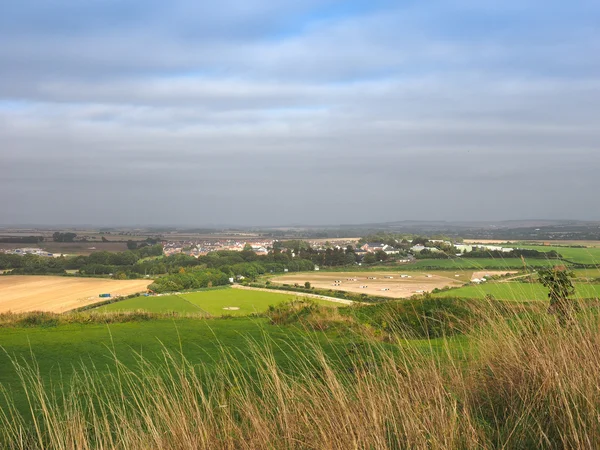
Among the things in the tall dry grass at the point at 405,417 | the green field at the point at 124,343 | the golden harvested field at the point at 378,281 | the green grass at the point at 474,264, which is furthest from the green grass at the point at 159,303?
the tall dry grass at the point at 405,417

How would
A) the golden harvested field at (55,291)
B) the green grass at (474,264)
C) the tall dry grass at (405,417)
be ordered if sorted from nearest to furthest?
1. the tall dry grass at (405,417)
2. the green grass at (474,264)
3. the golden harvested field at (55,291)

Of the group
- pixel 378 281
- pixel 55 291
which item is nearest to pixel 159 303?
pixel 55 291

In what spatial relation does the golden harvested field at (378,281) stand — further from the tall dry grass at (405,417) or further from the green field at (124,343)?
the tall dry grass at (405,417)

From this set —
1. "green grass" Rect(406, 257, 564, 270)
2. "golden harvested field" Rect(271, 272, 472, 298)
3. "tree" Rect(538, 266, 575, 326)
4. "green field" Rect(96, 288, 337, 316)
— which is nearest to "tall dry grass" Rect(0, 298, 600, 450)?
"tree" Rect(538, 266, 575, 326)

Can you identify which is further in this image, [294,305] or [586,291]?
[294,305]

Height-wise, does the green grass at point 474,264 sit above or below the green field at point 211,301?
above

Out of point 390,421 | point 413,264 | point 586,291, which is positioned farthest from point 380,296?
point 390,421

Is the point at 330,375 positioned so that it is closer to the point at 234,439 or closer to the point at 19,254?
the point at 234,439
